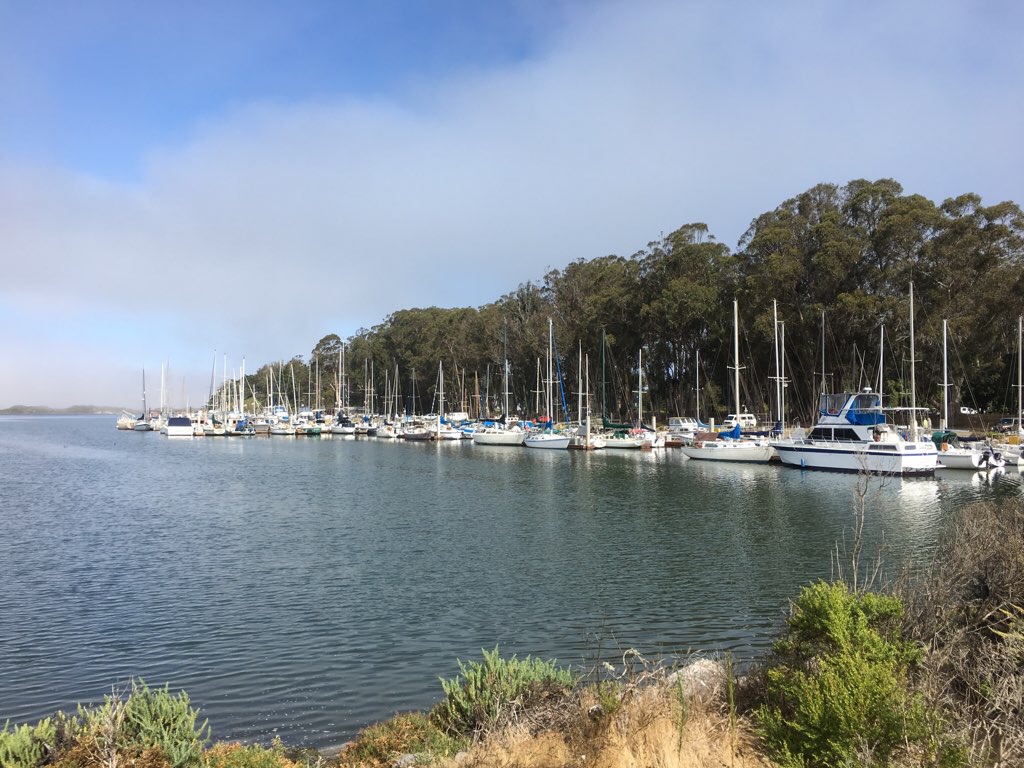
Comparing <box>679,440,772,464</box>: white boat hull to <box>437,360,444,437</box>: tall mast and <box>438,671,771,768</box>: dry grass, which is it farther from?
<box>438,671,771,768</box>: dry grass

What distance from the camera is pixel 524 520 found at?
88.4 feet

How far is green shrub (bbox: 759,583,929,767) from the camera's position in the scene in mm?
5230

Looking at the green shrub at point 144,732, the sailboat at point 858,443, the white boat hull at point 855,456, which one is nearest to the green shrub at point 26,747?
the green shrub at point 144,732

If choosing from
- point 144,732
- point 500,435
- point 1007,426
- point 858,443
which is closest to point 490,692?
point 144,732

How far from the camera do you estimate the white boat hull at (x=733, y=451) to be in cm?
4956

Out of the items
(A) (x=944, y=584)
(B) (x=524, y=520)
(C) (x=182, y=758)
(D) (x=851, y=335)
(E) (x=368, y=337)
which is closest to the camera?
(C) (x=182, y=758)

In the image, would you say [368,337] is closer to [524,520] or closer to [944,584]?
[524,520]

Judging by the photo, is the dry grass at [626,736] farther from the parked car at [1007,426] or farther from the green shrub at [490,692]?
the parked car at [1007,426]

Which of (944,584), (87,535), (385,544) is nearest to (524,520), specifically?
(385,544)

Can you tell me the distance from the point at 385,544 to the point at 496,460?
34.4 m

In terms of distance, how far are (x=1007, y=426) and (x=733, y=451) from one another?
74.1ft

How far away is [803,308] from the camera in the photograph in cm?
6181

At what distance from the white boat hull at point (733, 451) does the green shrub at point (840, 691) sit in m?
44.7

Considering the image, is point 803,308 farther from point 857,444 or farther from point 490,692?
point 490,692
